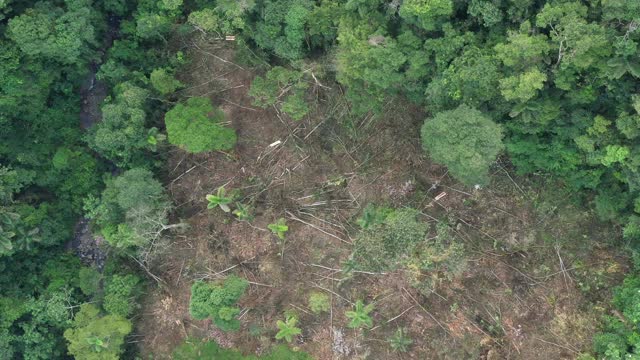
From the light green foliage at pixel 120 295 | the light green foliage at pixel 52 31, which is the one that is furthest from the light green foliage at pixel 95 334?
the light green foliage at pixel 52 31

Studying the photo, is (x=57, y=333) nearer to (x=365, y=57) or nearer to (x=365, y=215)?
(x=365, y=215)

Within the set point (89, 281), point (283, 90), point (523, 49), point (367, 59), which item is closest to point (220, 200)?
point (283, 90)

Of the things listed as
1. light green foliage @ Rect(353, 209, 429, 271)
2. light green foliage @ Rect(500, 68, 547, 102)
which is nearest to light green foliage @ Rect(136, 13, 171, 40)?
light green foliage @ Rect(353, 209, 429, 271)

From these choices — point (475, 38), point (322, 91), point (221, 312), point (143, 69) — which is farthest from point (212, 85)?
point (475, 38)

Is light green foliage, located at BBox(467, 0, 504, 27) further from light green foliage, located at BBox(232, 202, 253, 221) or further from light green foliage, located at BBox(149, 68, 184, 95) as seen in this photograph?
light green foliage, located at BBox(149, 68, 184, 95)

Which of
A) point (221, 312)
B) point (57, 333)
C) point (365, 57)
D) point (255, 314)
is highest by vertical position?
point (365, 57)

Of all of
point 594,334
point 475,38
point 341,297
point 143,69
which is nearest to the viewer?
point 475,38
